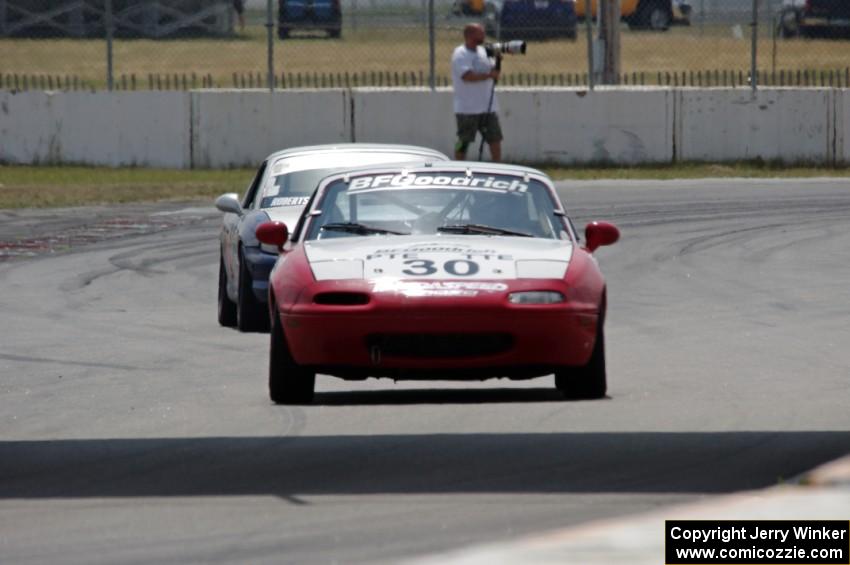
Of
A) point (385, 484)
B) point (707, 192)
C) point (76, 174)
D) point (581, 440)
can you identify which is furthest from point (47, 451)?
point (76, 174)

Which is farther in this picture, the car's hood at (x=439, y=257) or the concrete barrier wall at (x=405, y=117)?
the concrete barrier wall at (x=405, y=117)

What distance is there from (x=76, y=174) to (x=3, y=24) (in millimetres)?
3444

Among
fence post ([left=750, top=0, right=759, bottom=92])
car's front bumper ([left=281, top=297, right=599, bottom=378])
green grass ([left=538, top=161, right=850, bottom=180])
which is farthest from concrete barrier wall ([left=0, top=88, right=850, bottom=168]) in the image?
car's front bumper ([left=281, top=297, right=599, bottom=378])

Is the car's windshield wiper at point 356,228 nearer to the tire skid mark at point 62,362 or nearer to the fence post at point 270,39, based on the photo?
the tire skid mark at point 62,362

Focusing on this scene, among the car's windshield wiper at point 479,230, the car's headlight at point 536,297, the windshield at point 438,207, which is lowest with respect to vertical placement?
the car's headlight at point 536,297

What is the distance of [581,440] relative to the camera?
8211 mm

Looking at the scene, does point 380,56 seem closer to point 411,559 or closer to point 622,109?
point 622,109

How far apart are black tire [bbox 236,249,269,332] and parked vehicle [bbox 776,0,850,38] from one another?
18.1 m

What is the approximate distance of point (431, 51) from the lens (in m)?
26.3

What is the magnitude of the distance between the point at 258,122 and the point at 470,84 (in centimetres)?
385

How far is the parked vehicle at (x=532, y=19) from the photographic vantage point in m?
26.8

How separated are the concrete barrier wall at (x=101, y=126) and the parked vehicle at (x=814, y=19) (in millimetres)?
9716

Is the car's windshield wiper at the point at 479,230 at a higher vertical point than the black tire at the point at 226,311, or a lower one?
higher

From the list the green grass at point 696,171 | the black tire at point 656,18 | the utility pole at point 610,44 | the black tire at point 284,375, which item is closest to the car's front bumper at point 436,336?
the black tire at point 284,375
